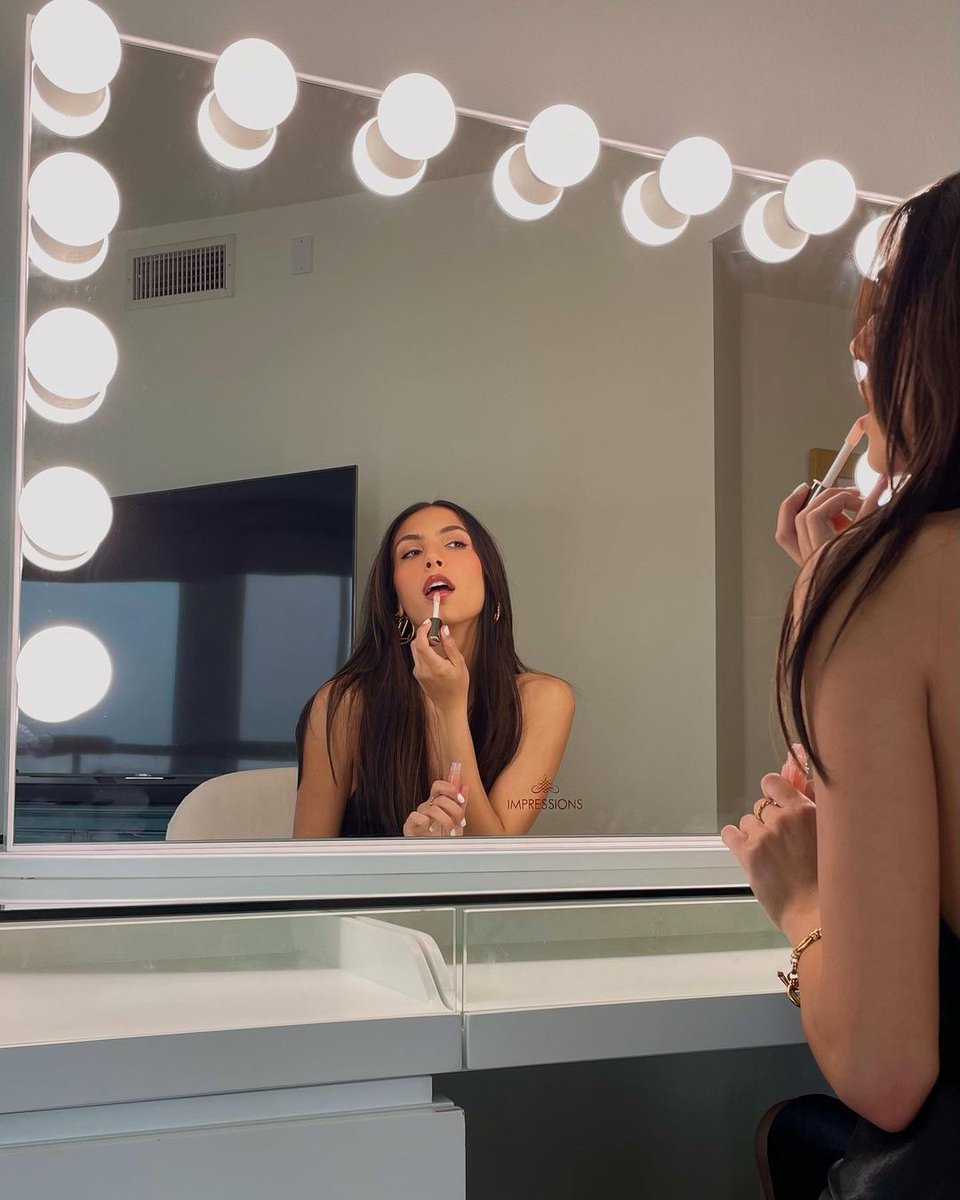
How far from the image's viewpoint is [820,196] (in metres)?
1.38

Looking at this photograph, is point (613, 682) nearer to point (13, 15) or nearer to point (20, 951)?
point (20, 951)

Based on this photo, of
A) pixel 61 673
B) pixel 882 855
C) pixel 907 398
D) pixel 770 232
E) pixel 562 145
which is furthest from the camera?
pixel 770 232

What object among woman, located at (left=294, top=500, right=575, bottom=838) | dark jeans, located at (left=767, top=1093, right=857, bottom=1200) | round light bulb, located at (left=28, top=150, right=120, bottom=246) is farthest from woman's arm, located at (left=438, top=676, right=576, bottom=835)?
round light bulb, located at (left=28, top=150, right=120, bottom=246)

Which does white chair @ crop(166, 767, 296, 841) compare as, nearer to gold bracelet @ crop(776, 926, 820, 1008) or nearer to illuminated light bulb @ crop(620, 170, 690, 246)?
gold bracelet @ crop(776, 926, 820, 1008)

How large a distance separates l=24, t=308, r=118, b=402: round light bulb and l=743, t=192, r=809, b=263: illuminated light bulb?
2.49 ft

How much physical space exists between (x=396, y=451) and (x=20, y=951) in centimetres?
57

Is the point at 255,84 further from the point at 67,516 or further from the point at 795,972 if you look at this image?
the point at 795,972

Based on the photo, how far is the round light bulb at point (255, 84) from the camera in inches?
43.4

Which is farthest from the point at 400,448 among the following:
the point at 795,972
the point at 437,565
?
the point at 795,972

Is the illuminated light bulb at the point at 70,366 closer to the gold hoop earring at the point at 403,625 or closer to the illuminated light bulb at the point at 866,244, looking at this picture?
the gold hoop earring at the point at 403,625

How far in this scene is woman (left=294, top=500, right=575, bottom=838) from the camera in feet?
3.48

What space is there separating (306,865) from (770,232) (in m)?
0.93

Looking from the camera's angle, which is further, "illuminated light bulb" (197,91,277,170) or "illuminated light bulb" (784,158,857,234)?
"illuminated light bulb" (784,158,857,234)

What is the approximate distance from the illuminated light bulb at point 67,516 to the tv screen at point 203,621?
0.05 ft
